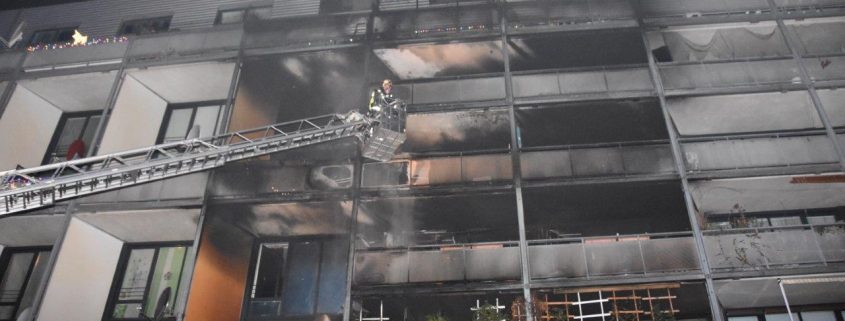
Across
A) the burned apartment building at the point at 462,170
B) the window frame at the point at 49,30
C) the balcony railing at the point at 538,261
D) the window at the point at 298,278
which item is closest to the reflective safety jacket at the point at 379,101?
the burned apartment building at the point at 462,170

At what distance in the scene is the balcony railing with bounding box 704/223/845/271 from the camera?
1271 cm

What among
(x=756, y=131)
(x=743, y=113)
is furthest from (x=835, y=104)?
(x=743, y=113)

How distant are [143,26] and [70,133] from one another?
491 cm

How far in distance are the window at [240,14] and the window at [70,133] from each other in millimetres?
5757

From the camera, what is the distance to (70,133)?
64.5 ft

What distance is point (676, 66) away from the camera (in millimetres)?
16047

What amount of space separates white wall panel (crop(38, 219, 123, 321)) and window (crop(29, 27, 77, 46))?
9603 mm

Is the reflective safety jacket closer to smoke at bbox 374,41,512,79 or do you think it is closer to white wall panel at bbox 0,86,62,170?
smoke at bbox 374,41,512,79

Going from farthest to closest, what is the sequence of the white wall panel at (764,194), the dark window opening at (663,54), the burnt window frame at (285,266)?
the dark window opening at (663,54) → the burnt window frame at (285,266) → the white wall panel at (764,194)

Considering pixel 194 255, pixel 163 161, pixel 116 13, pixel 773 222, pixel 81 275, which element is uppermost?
pixel 116 13

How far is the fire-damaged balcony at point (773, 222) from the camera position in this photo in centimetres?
1278

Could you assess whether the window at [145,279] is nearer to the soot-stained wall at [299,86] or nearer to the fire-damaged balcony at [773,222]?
the soot-stained wall at [299,86]

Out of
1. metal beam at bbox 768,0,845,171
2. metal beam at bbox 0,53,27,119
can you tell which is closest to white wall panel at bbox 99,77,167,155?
metal beam at bbox 0,53,27,119

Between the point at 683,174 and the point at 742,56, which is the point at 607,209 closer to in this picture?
the point at 683,174
